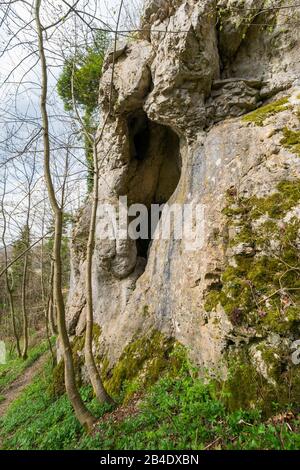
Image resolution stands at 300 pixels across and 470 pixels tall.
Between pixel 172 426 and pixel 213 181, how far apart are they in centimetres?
394

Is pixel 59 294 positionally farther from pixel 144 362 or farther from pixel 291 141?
pixel 291 141

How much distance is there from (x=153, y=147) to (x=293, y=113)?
13.5 feet

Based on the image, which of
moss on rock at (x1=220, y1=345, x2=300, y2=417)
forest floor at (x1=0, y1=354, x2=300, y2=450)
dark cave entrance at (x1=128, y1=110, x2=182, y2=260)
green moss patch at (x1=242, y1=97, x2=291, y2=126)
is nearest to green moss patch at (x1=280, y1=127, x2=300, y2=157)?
green moss patch at (x1=242, y1=97, x2=291, y2=126)

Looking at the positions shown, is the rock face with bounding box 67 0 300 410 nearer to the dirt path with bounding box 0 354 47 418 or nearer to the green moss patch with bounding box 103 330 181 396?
the green moss patch with bounding box 103 330 181 396

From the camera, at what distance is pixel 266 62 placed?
229 inches

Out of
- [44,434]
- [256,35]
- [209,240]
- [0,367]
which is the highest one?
[256,35]

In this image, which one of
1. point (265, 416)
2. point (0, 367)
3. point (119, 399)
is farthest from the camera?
point (0, 367)

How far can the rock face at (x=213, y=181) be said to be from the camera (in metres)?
3.55

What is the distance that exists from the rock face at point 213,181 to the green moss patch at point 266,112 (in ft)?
0.10

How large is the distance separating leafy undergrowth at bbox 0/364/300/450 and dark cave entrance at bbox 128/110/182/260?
13.1 feet
